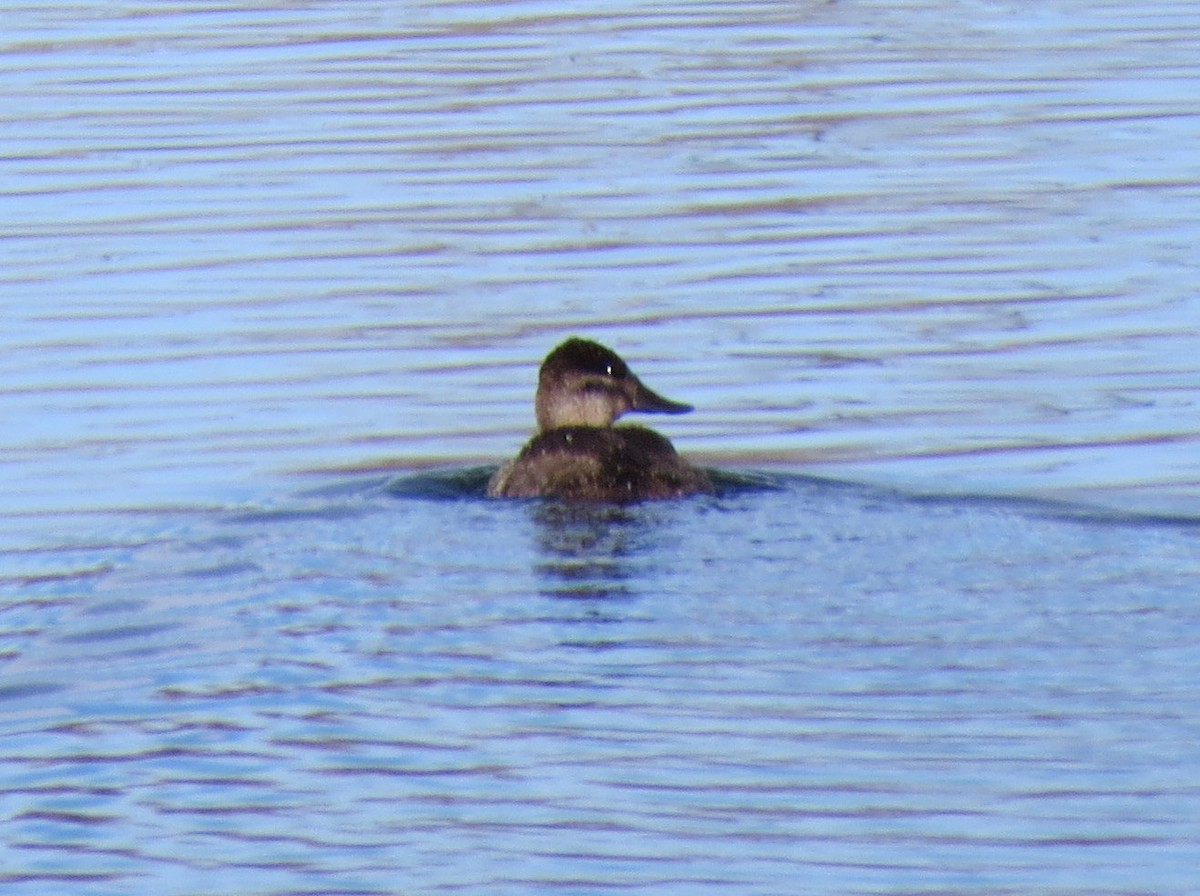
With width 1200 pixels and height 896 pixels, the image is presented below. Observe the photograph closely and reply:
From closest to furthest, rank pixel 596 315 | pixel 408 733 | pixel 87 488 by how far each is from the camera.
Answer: pixel 408 733 → pixel 87 488 → pixel 596 315

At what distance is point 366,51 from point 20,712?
10232 millimetres

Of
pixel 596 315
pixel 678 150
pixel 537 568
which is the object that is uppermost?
pixel 678 150

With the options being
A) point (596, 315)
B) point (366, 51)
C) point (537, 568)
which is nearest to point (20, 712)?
point (537, 568)

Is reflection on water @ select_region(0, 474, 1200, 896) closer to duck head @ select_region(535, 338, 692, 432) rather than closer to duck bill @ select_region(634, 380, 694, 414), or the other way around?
duck head @ select_region(535, 338, 692, 432)

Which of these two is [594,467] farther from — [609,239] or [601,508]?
[609,239]

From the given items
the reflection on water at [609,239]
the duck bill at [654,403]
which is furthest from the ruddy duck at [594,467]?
the reflection on water at [609,239]

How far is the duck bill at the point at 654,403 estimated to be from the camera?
32.6 ft

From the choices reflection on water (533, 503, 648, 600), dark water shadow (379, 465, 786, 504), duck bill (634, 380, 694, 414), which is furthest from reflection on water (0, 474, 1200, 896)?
duck bill (634, 380, 694, 414)

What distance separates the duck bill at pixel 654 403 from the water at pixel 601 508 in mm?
220

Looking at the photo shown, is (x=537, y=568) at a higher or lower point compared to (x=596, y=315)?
lower

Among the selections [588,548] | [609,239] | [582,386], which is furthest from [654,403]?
[609,239]

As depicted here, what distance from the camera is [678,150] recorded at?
14.3 m

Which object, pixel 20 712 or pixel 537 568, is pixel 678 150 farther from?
pixel 20 712

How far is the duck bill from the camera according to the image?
994cm
